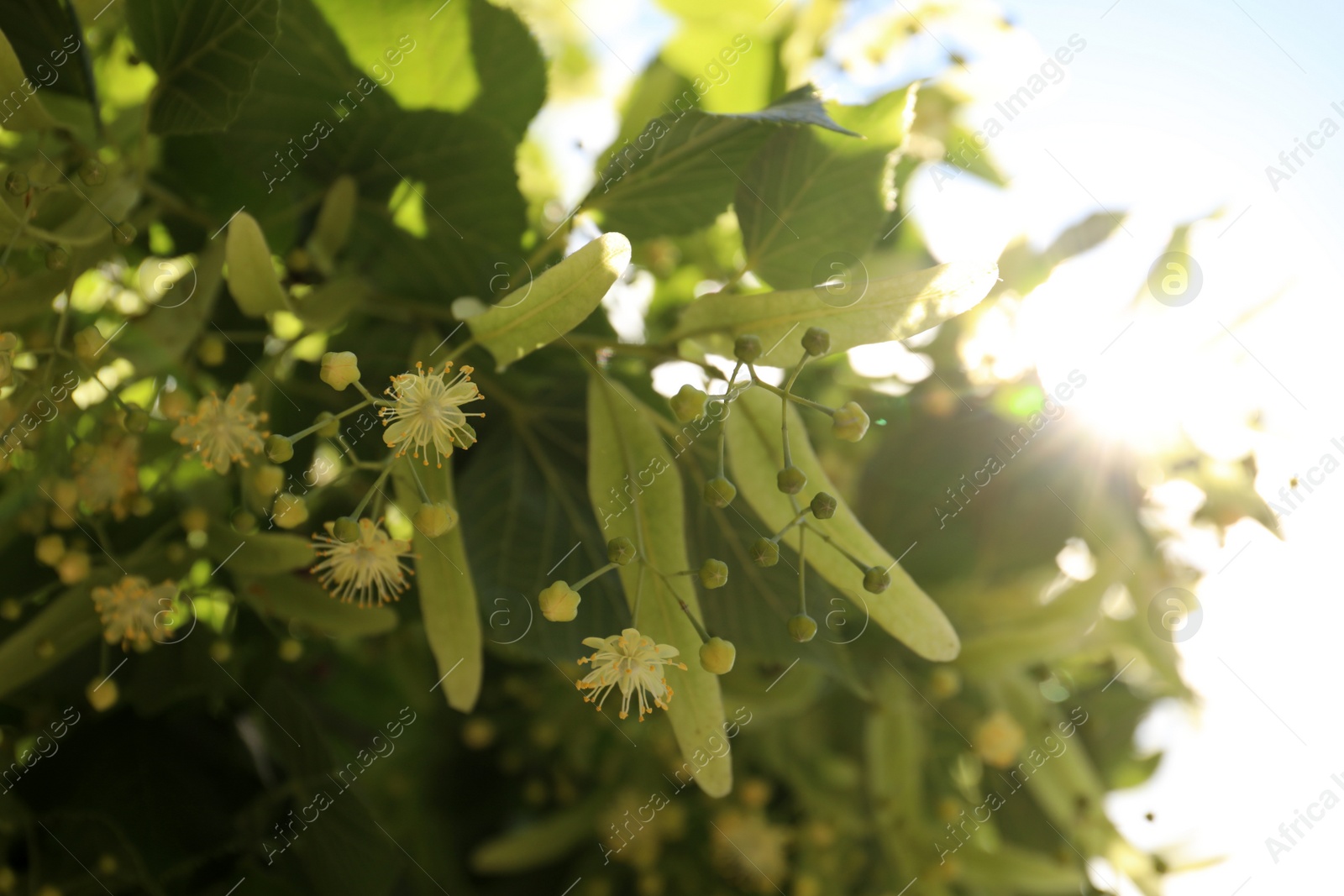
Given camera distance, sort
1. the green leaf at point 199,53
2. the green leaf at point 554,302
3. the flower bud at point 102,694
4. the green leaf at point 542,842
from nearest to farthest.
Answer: the green leaf at point 554,302 < the green leaf at point 199,53 < the flower bud at point 102,694 < the green leaf at point 542,842

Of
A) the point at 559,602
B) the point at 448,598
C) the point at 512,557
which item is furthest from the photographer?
the point at 512,557

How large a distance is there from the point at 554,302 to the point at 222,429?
11.5 inches

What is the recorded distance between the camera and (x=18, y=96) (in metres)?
0.56

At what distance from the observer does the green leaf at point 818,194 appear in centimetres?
64

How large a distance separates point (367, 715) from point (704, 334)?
2.63ft

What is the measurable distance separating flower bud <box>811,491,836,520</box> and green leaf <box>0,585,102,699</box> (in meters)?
0.59

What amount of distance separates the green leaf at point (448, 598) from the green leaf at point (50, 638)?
31 centimetres

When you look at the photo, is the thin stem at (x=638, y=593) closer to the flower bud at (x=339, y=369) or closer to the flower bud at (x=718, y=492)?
the flower bud at (x=718, y=492)

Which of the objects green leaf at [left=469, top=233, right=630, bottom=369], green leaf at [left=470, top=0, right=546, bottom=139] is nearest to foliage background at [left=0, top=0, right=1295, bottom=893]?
green leaf at [left=470, top=0, right=546, bottom=139]

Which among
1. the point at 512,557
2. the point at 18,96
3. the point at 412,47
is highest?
the point at 18,96

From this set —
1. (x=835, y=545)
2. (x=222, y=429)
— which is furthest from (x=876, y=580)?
(x=222, y=429)

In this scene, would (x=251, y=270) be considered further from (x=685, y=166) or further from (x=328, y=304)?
(x=685, y=166)

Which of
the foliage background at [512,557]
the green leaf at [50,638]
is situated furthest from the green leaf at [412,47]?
the green leaf at [50,638]

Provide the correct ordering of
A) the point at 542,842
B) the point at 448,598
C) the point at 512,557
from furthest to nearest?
the point at 542,842 < the point at 512,557 < the point at 448,598
